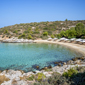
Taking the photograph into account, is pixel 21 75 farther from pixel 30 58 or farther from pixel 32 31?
pixel 32 31

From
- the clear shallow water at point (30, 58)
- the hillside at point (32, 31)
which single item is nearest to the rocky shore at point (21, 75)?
the clear shallow water at point (30, 58)

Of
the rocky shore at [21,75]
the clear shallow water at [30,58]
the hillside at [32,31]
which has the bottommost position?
the clear shallow water at [30,58]

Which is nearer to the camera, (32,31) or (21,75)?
(21,75)

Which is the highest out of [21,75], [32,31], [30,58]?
[32,31]

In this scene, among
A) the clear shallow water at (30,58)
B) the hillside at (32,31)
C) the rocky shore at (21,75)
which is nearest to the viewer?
the rocky shore at (21,75)

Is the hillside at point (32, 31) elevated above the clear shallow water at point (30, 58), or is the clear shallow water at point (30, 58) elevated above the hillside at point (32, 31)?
the hillside at point (32, 31)

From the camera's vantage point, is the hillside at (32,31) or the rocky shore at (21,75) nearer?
the rocky shore at (21,75)

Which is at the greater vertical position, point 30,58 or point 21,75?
point 21,75

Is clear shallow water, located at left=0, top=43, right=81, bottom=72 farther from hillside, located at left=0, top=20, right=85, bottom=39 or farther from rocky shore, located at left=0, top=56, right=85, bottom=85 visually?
hillside, located at left=0, top=20, right=85, bottom=39

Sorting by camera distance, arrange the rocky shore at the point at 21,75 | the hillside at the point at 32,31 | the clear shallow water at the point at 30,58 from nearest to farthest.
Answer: the rocky shore at the point at 21,75 < the clear shallow water at the point at 30,58 < the hillside at the point at 32,31

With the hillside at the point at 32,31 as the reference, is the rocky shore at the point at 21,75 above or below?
below

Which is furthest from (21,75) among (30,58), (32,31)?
(32,31)

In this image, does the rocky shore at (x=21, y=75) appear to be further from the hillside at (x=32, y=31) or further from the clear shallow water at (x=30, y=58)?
the hillside at (x=32, y=31)

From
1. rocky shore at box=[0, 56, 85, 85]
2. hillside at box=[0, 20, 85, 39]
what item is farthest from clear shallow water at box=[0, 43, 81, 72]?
hillside at box=[0, 20, 85, 39]
